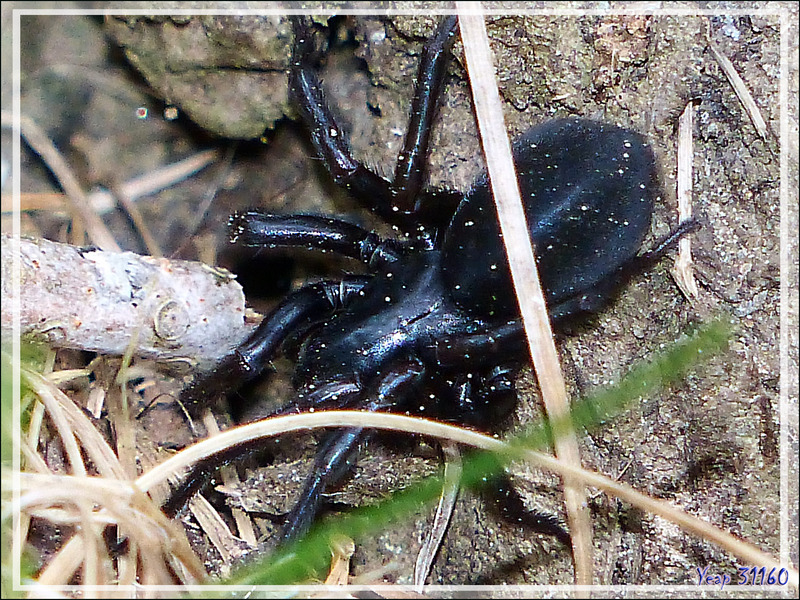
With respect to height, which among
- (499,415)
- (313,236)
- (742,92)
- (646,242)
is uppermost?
(742,92)

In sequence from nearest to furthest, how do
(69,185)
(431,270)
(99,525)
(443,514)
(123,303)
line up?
(99,525), (123,303), (443,514), (431,270), (69,185)

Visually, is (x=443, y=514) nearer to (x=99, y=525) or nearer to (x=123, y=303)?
(x=99, y=525)

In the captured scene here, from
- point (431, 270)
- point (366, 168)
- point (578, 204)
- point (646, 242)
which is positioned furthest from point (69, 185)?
point (646, 242)

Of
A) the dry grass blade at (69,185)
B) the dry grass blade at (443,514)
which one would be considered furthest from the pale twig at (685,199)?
the dry grass blade at (69,185)

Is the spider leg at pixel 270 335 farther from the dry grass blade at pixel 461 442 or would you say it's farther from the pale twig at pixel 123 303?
the dry grass blade at pixel 461 442

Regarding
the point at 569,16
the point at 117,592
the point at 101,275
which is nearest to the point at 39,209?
the point at 101,275

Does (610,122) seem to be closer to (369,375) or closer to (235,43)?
(369,375)

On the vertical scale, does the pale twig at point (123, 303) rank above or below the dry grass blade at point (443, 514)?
above
